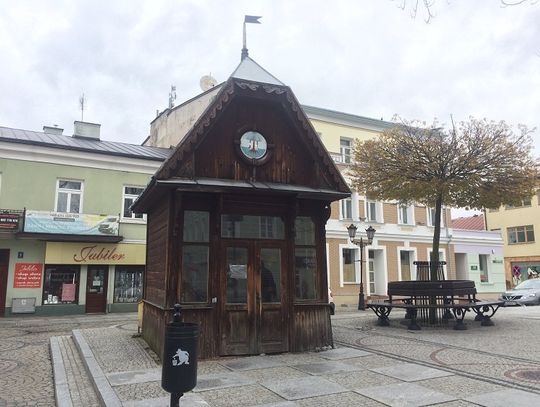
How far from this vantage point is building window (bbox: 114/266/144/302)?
2223 centimetres

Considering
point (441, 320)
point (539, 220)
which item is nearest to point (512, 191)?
point (441, 320)

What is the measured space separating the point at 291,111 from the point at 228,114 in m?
1.36

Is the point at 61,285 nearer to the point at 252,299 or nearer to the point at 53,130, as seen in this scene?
the point at 53,130

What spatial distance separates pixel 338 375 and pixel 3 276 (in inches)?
700

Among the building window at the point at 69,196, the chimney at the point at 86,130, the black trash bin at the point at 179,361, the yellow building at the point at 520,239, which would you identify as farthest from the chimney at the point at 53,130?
the yellow building at the point at 520,239

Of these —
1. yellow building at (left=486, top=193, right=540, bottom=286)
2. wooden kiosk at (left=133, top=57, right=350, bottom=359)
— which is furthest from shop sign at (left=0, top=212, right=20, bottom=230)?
yellow building at (left=486, top=193, right=540, bottom=286)

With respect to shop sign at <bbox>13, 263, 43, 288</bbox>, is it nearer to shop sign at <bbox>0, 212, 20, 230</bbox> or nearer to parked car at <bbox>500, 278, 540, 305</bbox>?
shop sign at <bbox>0, 212, 20, 230</bbox>

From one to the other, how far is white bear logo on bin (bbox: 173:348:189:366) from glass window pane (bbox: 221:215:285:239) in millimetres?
3973

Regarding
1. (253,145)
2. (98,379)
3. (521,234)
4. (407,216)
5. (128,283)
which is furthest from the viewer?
(521,234)

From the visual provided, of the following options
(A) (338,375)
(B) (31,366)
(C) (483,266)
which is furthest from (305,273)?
(C) (483,266)

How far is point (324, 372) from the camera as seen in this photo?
7.61 meters

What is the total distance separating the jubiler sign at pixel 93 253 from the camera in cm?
2053

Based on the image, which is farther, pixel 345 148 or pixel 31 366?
pixel 345 148

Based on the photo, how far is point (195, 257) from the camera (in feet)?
29.3
